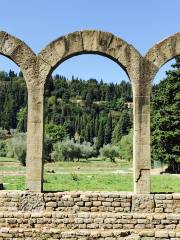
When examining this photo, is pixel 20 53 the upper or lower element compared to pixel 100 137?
Result: lower

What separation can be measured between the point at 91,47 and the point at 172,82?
1000 inches

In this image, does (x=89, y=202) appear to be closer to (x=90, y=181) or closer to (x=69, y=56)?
(x=69, y=56)

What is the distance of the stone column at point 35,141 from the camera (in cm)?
1055

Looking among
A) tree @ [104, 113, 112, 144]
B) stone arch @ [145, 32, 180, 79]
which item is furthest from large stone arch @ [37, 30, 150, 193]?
tree @ [104, 113, 112, 144]

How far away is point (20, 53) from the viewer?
10.7 meters

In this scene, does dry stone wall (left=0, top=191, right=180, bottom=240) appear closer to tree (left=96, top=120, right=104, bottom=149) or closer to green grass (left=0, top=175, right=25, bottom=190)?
green grass (left=0, top=175, right=25, bottom=190)

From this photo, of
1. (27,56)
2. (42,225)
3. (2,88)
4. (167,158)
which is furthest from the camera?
(2,88)

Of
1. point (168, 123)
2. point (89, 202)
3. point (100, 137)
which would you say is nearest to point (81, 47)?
point (89, 202)

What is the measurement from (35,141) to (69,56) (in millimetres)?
2547

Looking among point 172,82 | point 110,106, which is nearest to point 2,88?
point 110,106

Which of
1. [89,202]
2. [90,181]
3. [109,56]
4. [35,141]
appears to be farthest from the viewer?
[90,181]

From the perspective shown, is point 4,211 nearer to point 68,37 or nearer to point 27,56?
point 27,56

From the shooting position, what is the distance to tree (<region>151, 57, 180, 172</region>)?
3400cm

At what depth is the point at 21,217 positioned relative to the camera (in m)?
10.0
